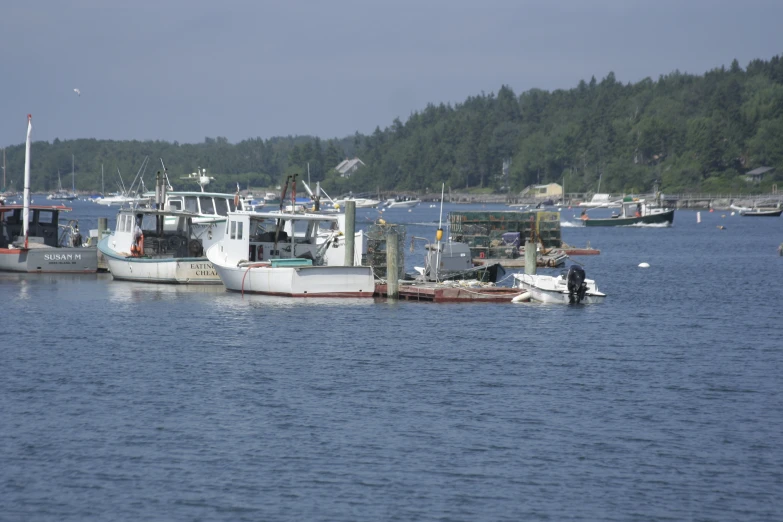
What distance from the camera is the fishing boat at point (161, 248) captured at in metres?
45.6

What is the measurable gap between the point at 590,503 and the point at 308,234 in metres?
26.8

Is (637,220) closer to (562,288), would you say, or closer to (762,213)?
(762,213)

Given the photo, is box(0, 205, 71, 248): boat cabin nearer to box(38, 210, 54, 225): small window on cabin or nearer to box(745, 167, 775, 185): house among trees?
box(38, 210, 54, 225): small window on cabin

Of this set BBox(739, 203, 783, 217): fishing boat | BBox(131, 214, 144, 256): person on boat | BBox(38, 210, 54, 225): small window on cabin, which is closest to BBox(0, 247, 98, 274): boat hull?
BBox(38, 210, 54, 225): small window on cabin

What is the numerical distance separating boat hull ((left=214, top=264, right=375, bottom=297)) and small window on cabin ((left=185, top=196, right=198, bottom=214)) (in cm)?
755

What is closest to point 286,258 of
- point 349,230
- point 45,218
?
point 349,230

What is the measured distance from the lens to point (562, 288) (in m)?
40.5

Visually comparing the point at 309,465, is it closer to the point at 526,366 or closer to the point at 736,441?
the point at 736,441

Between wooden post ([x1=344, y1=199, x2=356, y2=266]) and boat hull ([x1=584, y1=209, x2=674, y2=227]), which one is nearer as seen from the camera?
wooden post ([x1=344, y1=199, x2=356, y2=266])

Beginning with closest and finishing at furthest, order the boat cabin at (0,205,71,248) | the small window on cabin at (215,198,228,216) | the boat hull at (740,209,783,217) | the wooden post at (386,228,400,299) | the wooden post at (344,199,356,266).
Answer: the wooden post at (386,228,400,299)
the wooden post at (344,199,356,266)
the small window on cabin at (215,198,228,216)
the boat cabin at (0,205,71,248)
the boat hull at (740,209,783,217)

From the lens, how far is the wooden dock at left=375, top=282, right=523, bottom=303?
40.7m

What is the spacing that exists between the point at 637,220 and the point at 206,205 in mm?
80926

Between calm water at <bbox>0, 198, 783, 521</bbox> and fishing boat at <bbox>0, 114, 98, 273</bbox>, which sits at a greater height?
fishing boat at <bbox>0, 114, 98, 273</bbox>

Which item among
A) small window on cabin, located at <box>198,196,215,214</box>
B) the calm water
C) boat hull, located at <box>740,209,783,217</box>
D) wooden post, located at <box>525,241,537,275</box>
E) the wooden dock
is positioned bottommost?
the calm water
